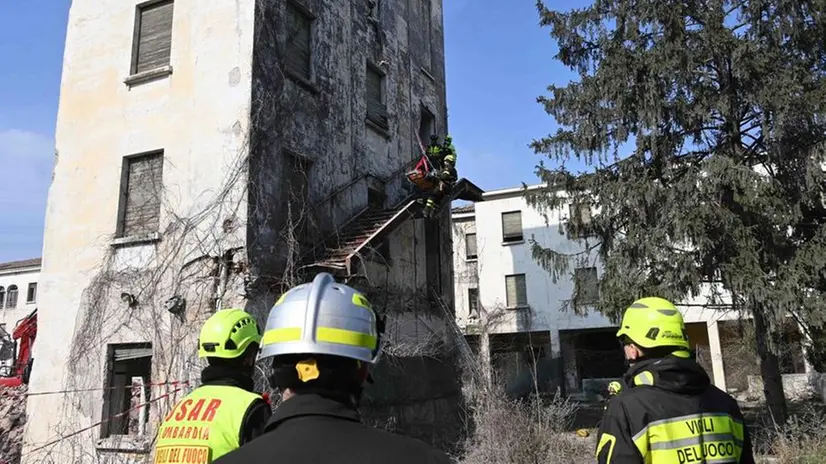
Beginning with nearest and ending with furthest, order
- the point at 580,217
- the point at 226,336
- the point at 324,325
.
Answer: the point at 324,325
the point at 226,336
the point at 580,217

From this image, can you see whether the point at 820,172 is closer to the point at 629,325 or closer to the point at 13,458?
the point at 629,325

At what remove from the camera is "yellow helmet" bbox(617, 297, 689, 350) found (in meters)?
→ 3.11

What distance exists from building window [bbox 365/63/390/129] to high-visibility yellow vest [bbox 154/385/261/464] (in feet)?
38.7

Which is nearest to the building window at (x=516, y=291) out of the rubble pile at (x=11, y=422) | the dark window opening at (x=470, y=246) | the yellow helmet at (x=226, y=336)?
the dark window opening at (x=470, y=246)

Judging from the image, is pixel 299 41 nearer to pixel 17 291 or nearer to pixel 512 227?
pixel 512 227

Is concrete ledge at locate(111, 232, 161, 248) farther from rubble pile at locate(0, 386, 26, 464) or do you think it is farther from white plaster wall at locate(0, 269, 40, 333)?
white plaster wall at locate(0, 269, 40, 333)

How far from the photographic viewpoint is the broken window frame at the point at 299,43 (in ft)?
38.8

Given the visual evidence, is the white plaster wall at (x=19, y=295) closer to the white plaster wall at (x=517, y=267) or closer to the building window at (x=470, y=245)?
the building window at (x=470, y=245)

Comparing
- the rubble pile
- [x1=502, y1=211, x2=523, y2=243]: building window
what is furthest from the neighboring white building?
[x1=502, y1=211, x2=523, y2=243]: building window

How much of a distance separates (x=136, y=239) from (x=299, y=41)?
5.04 meters

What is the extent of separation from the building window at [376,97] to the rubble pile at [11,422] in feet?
32.6

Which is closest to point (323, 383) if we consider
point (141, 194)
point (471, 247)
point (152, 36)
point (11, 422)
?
point (141, 194)

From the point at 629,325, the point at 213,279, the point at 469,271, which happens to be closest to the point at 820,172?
the point at 629,325

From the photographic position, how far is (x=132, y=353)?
1057 centimetres
